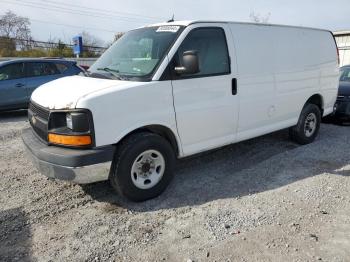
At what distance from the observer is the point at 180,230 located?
141 inches

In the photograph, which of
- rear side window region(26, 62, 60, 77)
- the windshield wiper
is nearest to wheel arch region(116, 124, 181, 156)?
the windshield wiper

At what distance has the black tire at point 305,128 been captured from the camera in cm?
637

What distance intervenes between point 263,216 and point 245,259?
864 mm

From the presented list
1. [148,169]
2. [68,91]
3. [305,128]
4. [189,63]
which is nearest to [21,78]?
[68,91]

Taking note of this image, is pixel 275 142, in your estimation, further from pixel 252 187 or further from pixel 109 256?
pixel 109 256

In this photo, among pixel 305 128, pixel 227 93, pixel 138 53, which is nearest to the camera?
pixel 138 53

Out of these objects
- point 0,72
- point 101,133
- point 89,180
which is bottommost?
point 89,180

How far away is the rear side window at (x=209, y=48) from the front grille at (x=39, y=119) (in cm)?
170

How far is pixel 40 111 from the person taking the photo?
4.07 metres

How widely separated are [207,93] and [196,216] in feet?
5.13

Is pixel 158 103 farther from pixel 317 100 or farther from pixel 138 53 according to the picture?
pixel 317 100

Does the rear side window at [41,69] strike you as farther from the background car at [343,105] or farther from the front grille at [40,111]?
the background car at [343,105]

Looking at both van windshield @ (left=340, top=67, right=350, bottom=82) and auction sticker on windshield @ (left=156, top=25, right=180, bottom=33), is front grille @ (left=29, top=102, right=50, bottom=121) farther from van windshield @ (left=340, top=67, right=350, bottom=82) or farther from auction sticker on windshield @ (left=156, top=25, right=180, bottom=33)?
van windshield @ (left=340, top=67, right=350, bottom=82)

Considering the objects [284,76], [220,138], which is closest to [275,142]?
[284,76]
